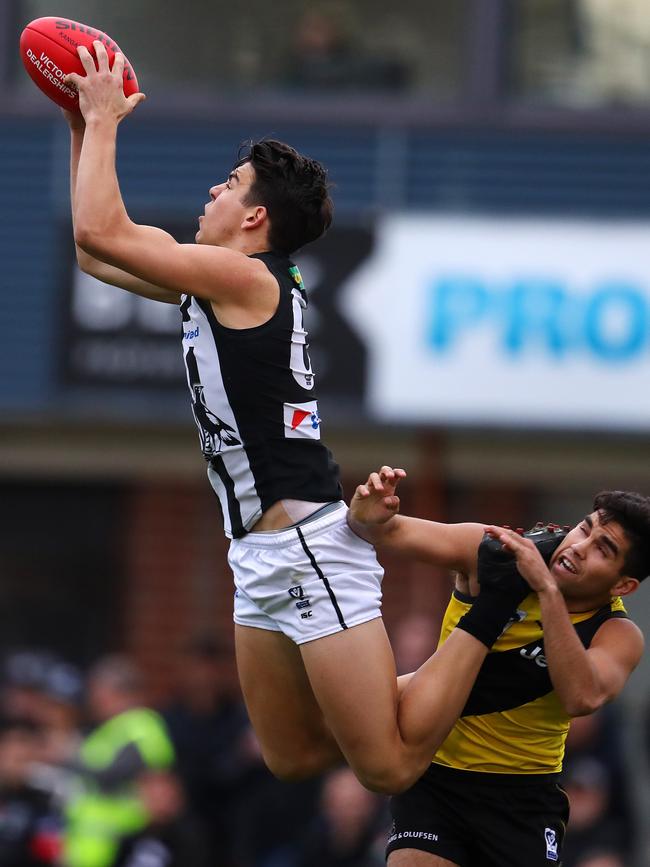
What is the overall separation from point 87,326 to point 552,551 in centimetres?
611

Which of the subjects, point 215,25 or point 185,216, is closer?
point 185,216

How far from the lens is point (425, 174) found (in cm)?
1145

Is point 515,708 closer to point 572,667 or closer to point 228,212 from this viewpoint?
point 572,667

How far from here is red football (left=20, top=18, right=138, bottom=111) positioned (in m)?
5.30

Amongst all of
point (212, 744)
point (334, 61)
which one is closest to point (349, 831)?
point (212, 744)

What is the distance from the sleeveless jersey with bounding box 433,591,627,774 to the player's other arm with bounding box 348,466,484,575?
0.68 feet

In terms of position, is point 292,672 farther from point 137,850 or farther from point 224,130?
point 224,130

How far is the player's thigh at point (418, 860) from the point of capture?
538cm

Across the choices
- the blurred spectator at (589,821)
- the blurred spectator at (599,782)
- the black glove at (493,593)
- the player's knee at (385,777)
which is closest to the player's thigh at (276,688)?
the player's knee at (385,777)

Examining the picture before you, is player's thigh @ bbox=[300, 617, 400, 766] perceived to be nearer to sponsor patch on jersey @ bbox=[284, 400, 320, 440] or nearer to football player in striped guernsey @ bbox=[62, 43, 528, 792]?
football player in striped guernsey @ bbox=[62, 43, 528, 792]

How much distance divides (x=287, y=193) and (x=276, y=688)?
1.62 meters

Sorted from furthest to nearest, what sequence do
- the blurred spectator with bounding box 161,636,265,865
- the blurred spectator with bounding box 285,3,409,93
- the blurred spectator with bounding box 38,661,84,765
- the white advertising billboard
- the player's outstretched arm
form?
1. the blurred spectator with bounding box 285,3,409,93
2. the white advertising billboard
3. the blurred spectator with bounding box 38,661,84,765
4. the blurred spectator with bounding box 161,636,265,865
5. the player's outstretched arm

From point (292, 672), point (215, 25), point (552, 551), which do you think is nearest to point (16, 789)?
point (292, 672)

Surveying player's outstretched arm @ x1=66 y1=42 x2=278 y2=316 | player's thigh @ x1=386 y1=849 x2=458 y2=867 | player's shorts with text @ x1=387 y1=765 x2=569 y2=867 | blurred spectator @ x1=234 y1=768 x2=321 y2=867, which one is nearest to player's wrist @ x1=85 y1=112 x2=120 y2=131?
player's outstretched arm @ x1=66 y1=42 x2=278 y2=316
